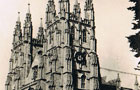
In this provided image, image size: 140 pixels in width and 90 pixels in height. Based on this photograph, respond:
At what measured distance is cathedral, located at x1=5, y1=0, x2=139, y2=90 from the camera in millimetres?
70562

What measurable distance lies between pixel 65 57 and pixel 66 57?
270 mm

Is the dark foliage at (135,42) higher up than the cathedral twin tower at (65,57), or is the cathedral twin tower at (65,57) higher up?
the cathedral twin tower at (65,57)

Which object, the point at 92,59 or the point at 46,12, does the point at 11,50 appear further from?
the point at 92,59

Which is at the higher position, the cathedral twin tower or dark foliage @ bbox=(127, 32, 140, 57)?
the cathedral twin tower

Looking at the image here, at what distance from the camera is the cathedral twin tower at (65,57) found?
70.5m

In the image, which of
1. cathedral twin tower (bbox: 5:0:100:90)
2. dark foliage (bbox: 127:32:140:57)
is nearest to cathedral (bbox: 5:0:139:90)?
cathedral twin tower (bbox: 5:0:100:90)

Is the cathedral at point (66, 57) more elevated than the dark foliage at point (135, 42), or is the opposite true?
the cathedral at point (66, 57)

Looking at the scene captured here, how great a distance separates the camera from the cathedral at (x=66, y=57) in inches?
2778

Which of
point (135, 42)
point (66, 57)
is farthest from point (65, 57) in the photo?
point (135, 42)

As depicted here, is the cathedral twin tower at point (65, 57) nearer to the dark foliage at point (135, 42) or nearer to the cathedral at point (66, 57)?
the cathedral at point (66, 57)

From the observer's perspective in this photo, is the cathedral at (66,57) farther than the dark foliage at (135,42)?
Yes

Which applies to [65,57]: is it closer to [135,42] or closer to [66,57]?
[66,57]

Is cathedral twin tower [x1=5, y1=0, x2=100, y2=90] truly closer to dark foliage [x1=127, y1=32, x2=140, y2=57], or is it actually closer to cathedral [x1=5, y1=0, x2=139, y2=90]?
cathedral [x1=5, y1=0, x2=139, y2=90]

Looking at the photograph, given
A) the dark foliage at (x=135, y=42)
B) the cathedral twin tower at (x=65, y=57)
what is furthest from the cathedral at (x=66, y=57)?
the dark foliage at (x=135, y=42)
